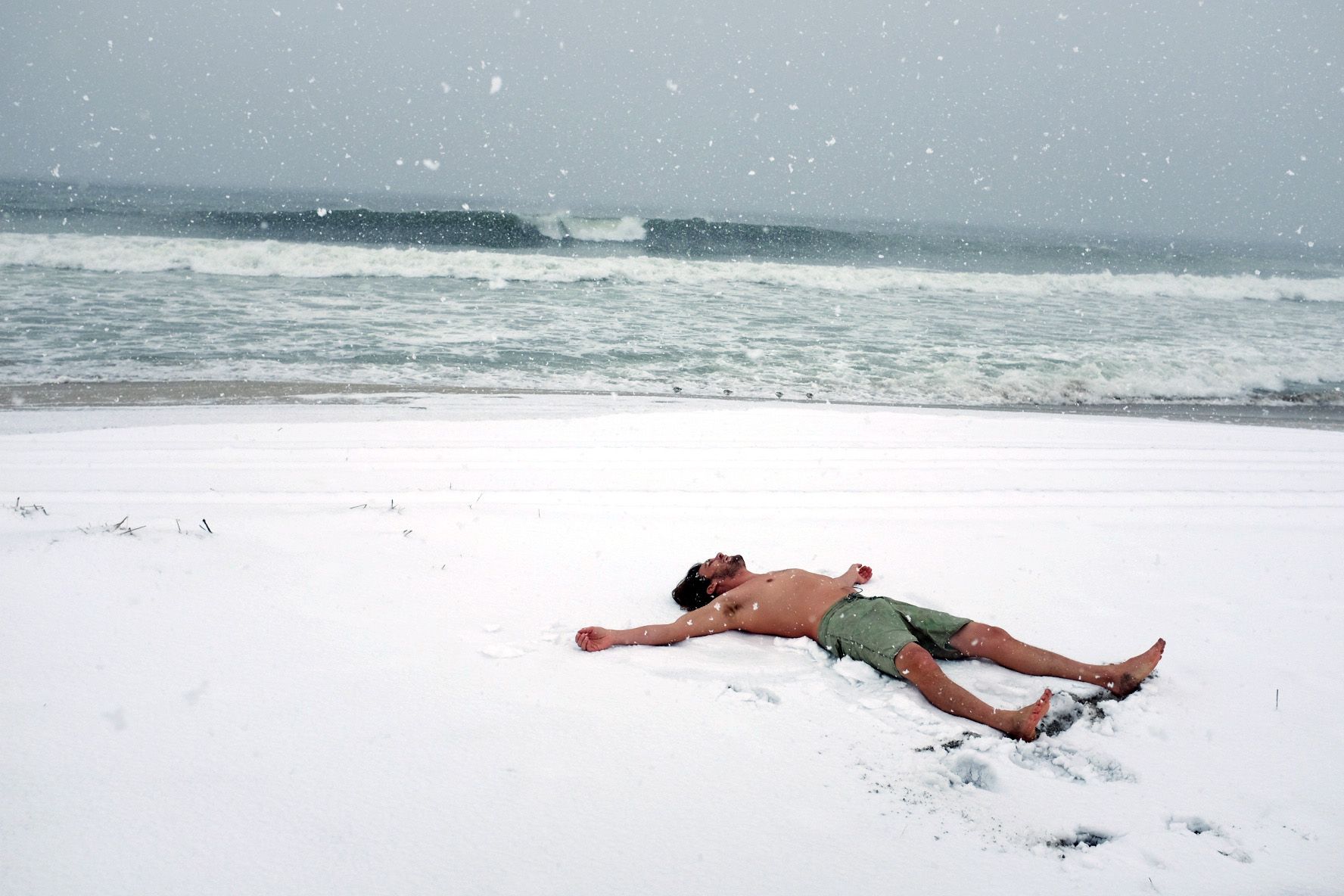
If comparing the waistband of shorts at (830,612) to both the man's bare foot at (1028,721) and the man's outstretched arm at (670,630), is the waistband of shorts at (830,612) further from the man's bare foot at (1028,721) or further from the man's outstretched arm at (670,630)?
the man's bare foot at (1028,721)

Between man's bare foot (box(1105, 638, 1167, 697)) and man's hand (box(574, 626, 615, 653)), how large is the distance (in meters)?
1.69

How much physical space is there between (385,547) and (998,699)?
2.57 meters

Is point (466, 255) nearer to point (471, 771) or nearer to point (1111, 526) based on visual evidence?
point (1111, 526)

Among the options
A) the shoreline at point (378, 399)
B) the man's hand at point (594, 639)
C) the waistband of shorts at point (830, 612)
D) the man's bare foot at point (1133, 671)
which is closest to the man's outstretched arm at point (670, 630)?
the man's hand at point (594, 639)

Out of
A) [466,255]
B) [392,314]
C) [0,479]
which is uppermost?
[466,255]

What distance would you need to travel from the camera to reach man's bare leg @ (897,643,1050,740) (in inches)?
92.1

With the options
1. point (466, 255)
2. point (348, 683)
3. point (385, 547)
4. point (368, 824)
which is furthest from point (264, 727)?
point (466, 255)

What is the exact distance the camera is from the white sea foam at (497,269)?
16.7m

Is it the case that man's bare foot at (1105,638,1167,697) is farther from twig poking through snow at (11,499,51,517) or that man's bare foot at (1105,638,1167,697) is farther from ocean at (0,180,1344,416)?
ocean at (0,180,1344,416)

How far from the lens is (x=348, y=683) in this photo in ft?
8.02

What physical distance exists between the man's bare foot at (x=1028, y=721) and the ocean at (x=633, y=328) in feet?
21.6

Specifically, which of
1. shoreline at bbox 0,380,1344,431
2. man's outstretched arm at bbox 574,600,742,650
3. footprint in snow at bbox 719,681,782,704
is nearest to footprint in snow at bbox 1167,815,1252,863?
footprint in snow at bbox 719,681,782,704

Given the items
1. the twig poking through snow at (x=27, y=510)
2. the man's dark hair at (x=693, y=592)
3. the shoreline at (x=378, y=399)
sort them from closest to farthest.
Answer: the man's dark hair at (x=693, y=592) → the twig poking through snow at (x=27, y=510) → the shoreline at (x=378, y=399)

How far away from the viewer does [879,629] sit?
9.07 feet
